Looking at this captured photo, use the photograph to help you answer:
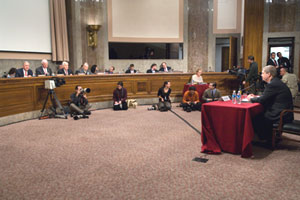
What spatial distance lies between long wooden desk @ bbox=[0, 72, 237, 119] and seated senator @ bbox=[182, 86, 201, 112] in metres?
1.33

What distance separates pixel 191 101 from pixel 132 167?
16.0ft

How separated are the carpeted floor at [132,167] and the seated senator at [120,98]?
2.54 metres

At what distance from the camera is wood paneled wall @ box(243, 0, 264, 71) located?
10.8 metres

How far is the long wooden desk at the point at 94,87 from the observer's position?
6.30 m

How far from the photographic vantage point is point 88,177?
10.7ft

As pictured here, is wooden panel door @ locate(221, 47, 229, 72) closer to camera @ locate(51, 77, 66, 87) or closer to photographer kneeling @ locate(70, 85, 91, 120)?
photographer kneeling @ locate(70, 85, 91, 120)

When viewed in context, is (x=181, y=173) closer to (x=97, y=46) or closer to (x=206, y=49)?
(x=97, y=46)

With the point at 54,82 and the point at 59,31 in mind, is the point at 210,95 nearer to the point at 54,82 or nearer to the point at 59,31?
the point at 54,82

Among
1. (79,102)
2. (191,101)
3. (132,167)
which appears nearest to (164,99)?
(191,101)

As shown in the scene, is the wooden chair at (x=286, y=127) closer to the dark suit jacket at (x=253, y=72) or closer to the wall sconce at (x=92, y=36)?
the dark suit jacket at (x=253, y=72)

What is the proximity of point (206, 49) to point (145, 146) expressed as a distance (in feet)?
26.8

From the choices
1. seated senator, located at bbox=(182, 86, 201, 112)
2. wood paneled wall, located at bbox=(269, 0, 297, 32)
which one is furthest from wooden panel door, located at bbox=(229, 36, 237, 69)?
seated senator, located at bbox=(182, 86, 201, 112)

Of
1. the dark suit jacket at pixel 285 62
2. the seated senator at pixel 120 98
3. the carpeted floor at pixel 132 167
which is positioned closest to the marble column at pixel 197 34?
the dark suit jacket at pixel 285 62

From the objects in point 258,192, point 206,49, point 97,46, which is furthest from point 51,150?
point 206,49
